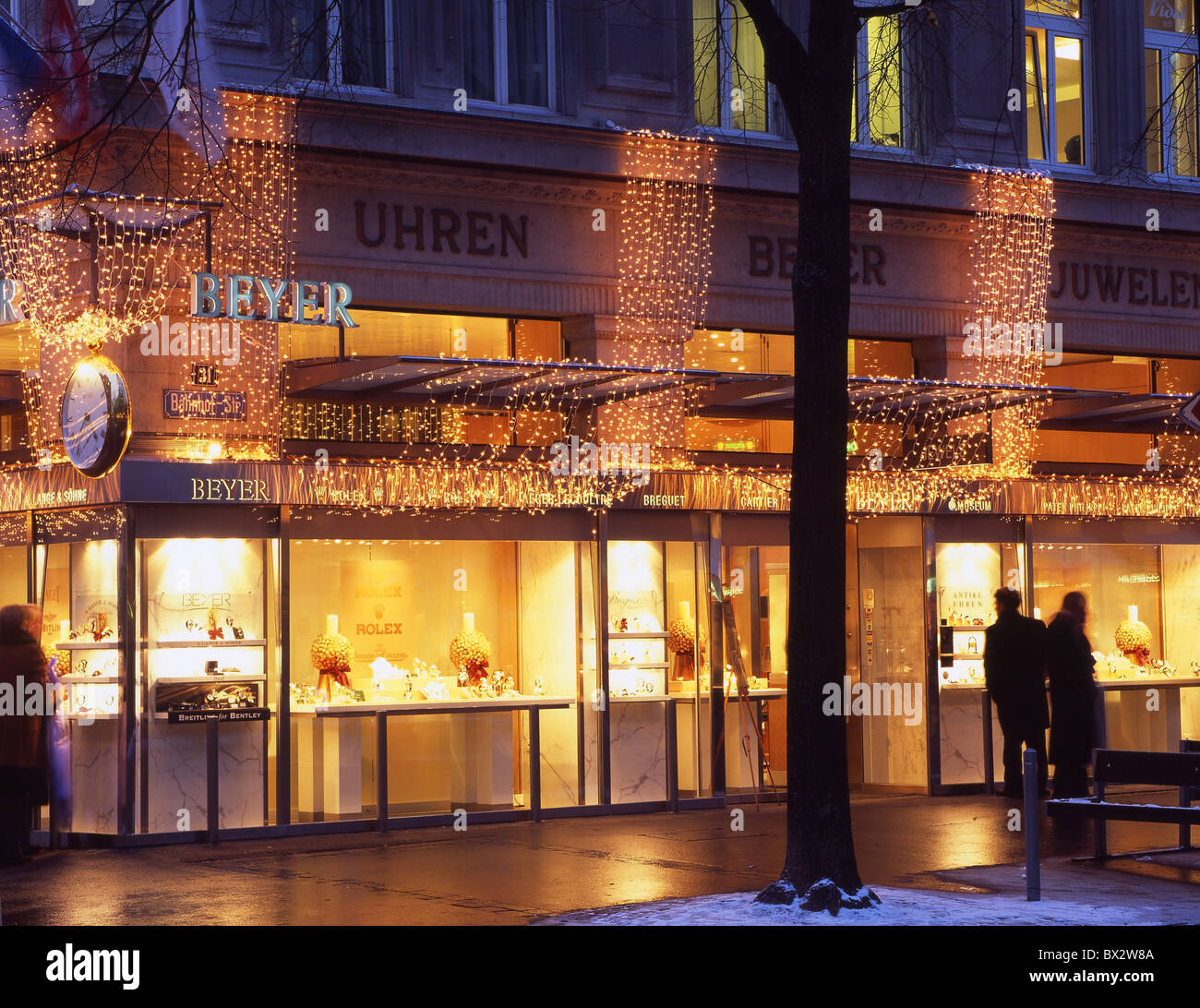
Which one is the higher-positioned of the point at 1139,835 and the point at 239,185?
the point at 239,185

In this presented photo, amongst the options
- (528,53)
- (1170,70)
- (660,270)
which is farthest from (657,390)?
(1170,70)

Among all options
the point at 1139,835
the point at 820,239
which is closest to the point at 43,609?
the point at 820,239

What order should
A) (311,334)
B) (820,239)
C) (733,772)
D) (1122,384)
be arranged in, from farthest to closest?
(1122,384) < (733,772) < (311,334) < (820,239)

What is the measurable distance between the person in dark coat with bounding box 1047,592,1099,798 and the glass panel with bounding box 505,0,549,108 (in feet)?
23.5

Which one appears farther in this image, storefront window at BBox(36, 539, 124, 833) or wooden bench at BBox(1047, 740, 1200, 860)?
storefront window at BBox(36, 539, 124, 833)

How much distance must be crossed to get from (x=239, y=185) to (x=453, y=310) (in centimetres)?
240

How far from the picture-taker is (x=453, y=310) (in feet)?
59.0

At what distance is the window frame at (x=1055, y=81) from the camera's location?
2184 centimetres

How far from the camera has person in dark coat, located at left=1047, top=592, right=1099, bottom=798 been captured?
18.1 meters

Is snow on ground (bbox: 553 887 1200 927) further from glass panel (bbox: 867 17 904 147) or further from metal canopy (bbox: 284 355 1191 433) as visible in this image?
glass panel (bbox: 867 17 904 147)

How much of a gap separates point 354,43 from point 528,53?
1.81 m

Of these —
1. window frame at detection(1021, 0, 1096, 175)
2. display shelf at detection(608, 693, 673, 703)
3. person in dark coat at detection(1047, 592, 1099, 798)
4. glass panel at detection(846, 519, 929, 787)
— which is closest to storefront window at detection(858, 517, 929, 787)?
glass panel at detection(846, 519, 929, 787)

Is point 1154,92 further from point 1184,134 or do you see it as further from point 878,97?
point 878,97

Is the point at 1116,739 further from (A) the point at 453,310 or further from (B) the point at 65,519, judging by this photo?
(B) the point at 65,519
